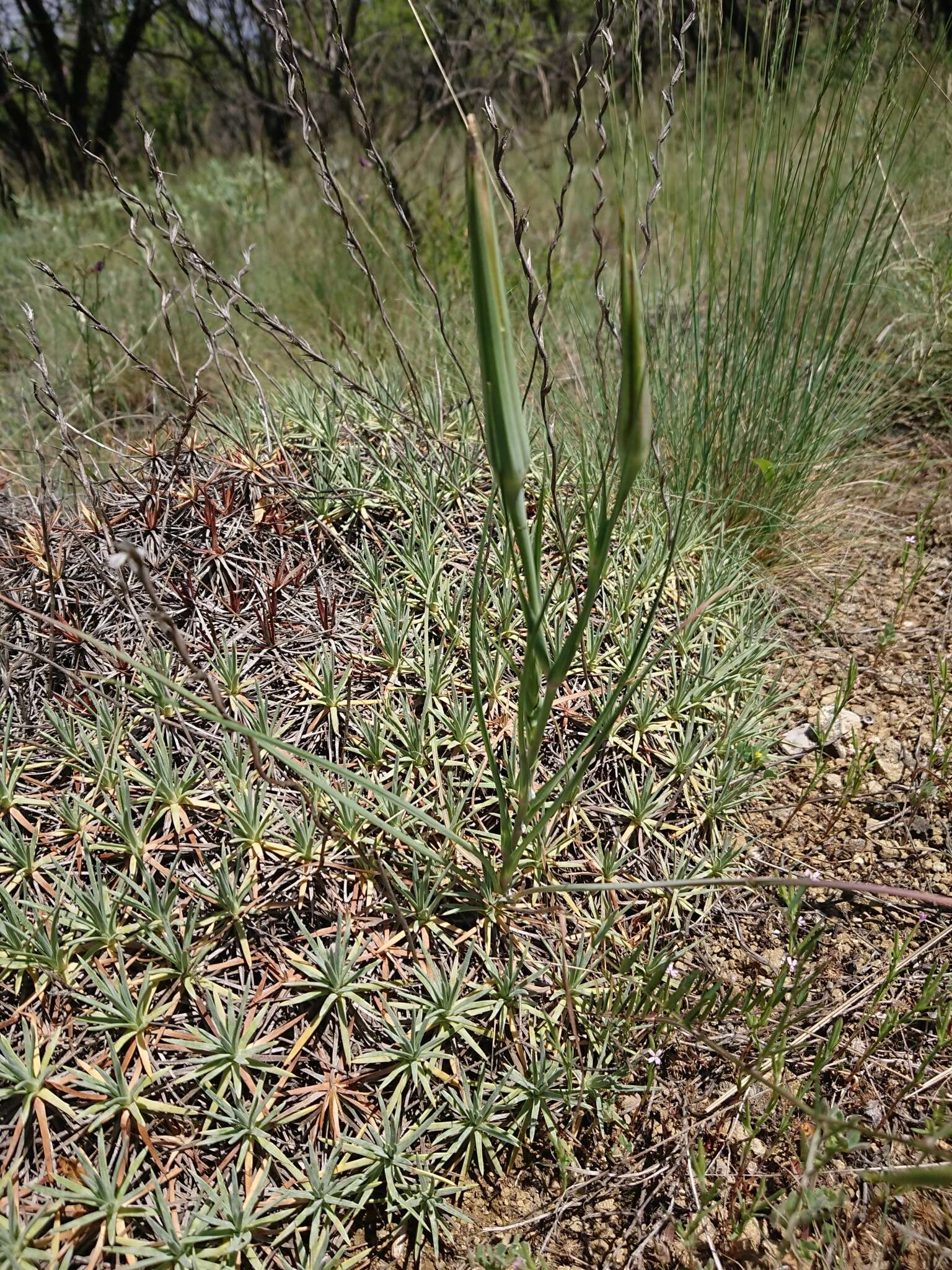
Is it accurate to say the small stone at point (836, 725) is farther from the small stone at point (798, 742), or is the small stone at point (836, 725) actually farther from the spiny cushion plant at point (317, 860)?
the spiny cushion plant at point (317, 860)

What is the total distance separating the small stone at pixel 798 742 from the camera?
2074 mm

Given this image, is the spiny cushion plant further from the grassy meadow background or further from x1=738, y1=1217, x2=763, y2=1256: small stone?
x1=738, y1=1217, x2=763, y2=1256: small stone

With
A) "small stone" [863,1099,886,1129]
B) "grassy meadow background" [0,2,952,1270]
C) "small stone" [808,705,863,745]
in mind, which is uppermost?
"grassy meadow background" [0,2,952,1270]

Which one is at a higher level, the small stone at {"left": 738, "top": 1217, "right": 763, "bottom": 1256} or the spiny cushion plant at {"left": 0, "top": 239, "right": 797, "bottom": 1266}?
the spiny cushion plant at {"left": 0, "top": 239, "right": 797, "bottom": 1266}

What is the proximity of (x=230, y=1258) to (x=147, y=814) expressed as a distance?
693 millimetres

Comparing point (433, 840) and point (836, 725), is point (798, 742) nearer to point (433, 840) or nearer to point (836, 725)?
point (836, 725)

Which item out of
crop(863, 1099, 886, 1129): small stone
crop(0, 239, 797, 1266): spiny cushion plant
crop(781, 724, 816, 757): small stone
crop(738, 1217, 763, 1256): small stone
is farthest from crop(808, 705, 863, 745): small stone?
crop(738, 1217, 763, 1256): small stone

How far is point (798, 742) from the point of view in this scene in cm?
211

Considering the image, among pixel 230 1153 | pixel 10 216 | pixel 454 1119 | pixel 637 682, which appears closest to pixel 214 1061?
pixel 230 1153

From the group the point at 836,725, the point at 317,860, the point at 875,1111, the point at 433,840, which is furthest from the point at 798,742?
the point at 317,860

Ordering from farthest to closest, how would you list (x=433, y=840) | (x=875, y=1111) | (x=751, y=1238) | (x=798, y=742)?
(x=798, y=742), (x=433, y=840), (x=875, y=1111), (x=751, y=1238)

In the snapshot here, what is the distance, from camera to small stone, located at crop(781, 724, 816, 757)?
6.81 feet

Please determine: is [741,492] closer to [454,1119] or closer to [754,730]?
[754,730]

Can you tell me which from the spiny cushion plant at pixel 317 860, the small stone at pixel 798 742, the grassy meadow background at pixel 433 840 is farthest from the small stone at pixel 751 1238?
the small stone at pixel 798 742
